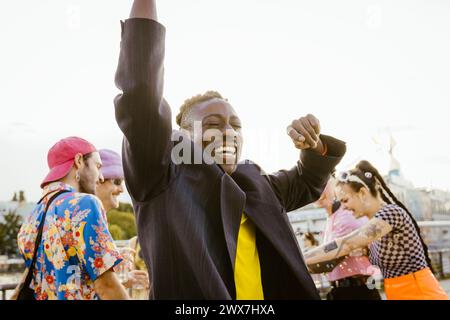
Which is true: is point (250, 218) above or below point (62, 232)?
above

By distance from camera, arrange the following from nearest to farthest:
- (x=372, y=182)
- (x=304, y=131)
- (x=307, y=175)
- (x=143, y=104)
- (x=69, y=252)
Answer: (x=143, y=104) < (x=304, y=131) < (x=307, y=175) < (x=69, y=252) < (x=372, y=182)

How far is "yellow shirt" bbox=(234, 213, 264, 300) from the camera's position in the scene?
1.47 m

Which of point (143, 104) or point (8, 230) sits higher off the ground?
point (143, 104)

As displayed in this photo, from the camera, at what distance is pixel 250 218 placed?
1.56 meters

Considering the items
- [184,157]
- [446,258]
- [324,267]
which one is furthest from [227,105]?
[446,258]

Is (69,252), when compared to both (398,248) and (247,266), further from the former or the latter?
(398,248)

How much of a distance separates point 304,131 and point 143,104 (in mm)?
621

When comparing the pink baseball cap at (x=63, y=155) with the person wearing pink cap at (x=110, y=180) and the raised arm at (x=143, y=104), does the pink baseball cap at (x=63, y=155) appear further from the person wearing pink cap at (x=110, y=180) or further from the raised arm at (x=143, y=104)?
the raised arm at (x=143, y=104)

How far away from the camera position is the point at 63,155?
7.94 ft

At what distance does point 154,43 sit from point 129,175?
392mm

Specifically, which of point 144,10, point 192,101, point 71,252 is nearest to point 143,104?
point 144,10

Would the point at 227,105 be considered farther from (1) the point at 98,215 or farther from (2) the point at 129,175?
(1) the point at 98,215
